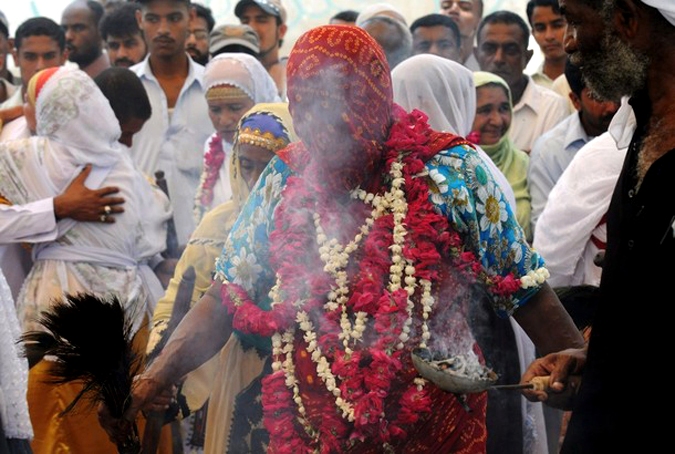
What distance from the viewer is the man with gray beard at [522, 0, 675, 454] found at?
125 inches

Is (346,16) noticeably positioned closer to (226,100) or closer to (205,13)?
Answer: (205,13)

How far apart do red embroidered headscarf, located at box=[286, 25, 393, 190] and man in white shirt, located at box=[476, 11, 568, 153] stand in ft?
14.5

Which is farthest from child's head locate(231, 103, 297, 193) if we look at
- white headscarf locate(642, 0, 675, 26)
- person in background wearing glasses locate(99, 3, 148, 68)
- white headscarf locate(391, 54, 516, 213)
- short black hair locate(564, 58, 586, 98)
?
person in background wearing glasses locate(99, 3, 148, 68)

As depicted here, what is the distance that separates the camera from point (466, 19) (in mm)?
9930

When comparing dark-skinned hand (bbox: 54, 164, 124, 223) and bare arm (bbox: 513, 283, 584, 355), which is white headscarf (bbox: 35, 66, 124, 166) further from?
bare arm (bbox: 513, 283, 584, 355)

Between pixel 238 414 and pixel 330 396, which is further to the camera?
pixel 238 414

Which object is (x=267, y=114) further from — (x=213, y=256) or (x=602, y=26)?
(x=602, y=26)

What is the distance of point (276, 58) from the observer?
A: 9.66 metres

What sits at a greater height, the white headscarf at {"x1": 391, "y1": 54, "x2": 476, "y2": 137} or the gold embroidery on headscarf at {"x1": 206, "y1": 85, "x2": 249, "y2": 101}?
the white headscarf at {"x1": 391, "y1": 54, "x2": 476, "y2": 137}

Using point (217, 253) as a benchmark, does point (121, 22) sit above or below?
above

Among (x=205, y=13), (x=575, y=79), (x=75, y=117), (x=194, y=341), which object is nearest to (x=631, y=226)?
(x=194, y=341)

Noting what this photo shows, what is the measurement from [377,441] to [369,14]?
5360 millimetres

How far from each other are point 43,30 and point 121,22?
64 centimetres

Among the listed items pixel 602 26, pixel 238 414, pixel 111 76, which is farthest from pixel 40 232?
pixel 602 26
